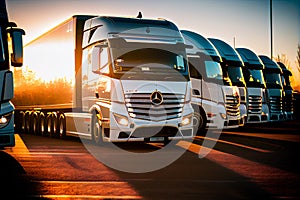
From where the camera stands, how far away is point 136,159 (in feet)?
48.1

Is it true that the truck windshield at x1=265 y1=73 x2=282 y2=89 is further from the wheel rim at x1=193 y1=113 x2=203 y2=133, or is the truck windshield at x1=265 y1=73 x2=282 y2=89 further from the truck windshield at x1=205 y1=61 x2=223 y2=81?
the wheel rim at x1=193 y1=113 x2=203 y2=133

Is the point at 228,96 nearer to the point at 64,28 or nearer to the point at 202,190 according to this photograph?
the point at 64,28

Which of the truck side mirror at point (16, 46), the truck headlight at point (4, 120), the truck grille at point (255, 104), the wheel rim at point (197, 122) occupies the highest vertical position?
the truck side mirror at point (16, 46)

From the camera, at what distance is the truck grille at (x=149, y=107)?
16.6 metres

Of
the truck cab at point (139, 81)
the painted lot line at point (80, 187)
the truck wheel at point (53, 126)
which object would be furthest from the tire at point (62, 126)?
the painted lot line at point (80, 187)

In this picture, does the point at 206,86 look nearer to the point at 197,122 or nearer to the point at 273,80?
the point at 197,122

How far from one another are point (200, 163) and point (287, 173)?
2.28 m

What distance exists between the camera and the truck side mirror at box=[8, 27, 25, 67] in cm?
1384

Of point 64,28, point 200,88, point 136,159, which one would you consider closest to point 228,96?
point 200,88

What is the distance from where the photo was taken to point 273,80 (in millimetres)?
31781

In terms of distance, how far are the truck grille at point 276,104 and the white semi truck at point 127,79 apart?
13.9 m

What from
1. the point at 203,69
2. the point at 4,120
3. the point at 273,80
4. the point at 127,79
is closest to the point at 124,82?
the point at 127,79

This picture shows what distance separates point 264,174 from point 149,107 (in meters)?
5.42

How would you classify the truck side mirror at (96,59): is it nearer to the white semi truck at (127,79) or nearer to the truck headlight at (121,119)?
the white semi truck at (127,79)
